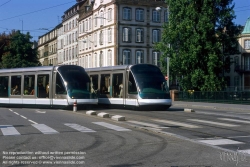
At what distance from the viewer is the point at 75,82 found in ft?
88.8

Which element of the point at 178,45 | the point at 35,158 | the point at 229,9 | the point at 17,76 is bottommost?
the point at 35,158

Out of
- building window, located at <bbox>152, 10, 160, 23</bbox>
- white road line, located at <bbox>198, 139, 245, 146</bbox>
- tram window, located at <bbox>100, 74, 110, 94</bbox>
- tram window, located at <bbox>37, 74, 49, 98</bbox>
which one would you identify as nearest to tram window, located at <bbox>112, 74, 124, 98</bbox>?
tram window, located at <bbox>100, 74, 110, 94</bbox>

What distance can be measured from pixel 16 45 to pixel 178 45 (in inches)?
1277

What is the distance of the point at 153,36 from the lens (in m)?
70.0

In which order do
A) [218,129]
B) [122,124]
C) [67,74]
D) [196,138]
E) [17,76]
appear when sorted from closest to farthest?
[196,138], [218,129], [122,124], [67,74], [17,76]

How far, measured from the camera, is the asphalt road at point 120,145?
9641mm

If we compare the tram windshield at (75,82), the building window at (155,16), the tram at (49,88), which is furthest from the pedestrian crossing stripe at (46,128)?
the building window at (155,16)

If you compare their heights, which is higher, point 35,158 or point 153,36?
point 153,36

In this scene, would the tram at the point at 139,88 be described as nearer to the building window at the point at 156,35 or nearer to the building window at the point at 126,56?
the building window at the point at 126,56

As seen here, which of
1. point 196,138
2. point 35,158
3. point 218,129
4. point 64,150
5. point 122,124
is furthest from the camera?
point 122,124

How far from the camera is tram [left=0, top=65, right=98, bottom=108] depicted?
1059 inches

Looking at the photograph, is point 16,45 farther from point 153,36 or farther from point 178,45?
point 178,45

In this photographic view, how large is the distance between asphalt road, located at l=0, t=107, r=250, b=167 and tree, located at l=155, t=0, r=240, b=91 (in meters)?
28.9

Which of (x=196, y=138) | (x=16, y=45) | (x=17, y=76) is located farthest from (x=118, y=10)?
(x=196, y=138)
